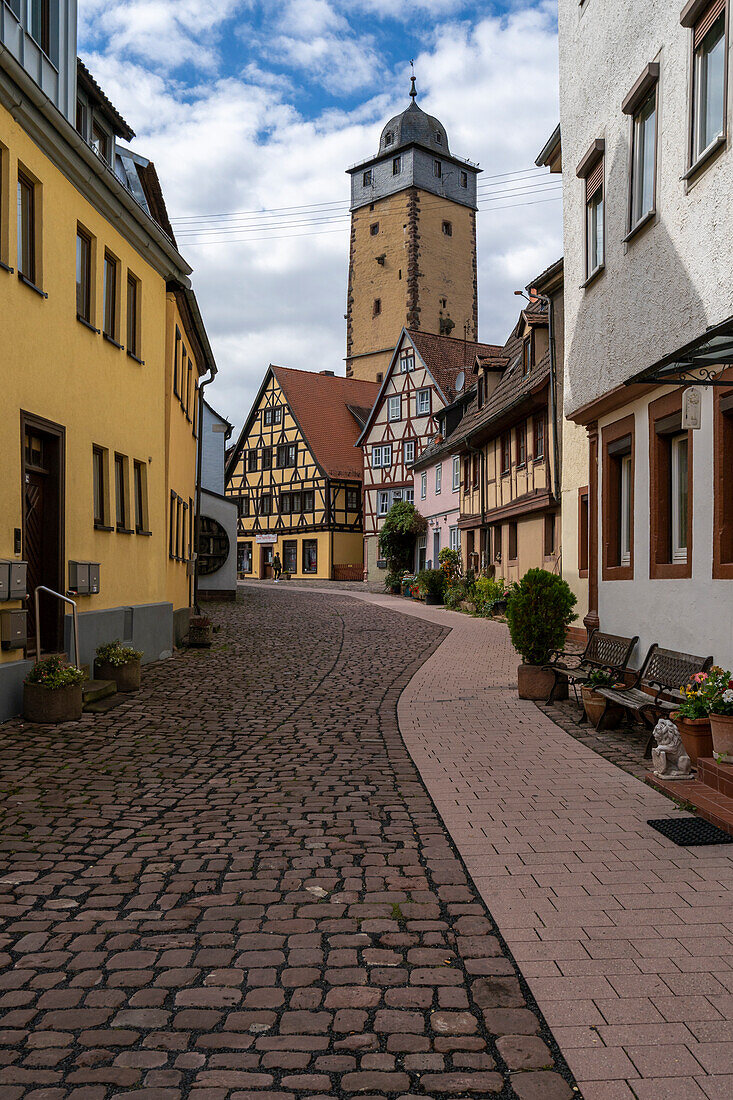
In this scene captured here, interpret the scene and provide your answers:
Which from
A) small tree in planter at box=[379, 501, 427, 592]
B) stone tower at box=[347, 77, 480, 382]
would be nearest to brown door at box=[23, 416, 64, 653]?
small tree in planter at box=[379, 501, 427, 592]

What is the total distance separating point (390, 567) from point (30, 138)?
31160mm

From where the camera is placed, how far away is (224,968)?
383cm

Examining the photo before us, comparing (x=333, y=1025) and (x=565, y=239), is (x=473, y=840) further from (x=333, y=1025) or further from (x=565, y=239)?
(x=565, y=239)

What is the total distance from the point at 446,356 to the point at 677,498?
3540 cm

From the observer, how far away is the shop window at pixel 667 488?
955 centimetres

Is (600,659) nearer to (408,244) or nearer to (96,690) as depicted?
(96,690)

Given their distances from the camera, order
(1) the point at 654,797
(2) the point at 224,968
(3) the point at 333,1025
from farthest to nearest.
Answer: (1) the point at 654,797 < (2) the point at 224,968 < (3) the point at 333,1025

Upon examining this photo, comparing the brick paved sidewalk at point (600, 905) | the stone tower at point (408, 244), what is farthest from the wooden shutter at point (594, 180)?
the stone tower at point (408, 244)

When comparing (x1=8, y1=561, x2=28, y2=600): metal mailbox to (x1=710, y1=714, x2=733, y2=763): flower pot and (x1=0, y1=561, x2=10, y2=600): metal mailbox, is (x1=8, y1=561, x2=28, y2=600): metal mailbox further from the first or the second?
(x1=710, y1=714, x2=733, y2=763): flower pot

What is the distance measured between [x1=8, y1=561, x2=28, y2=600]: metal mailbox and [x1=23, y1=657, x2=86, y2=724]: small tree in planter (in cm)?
73

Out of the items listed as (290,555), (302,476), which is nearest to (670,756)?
(302,476)

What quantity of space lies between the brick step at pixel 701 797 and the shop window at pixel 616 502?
469 cm

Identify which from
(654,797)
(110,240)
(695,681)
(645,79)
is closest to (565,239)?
(645,79)

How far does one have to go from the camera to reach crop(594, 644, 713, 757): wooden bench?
8.22 meters
